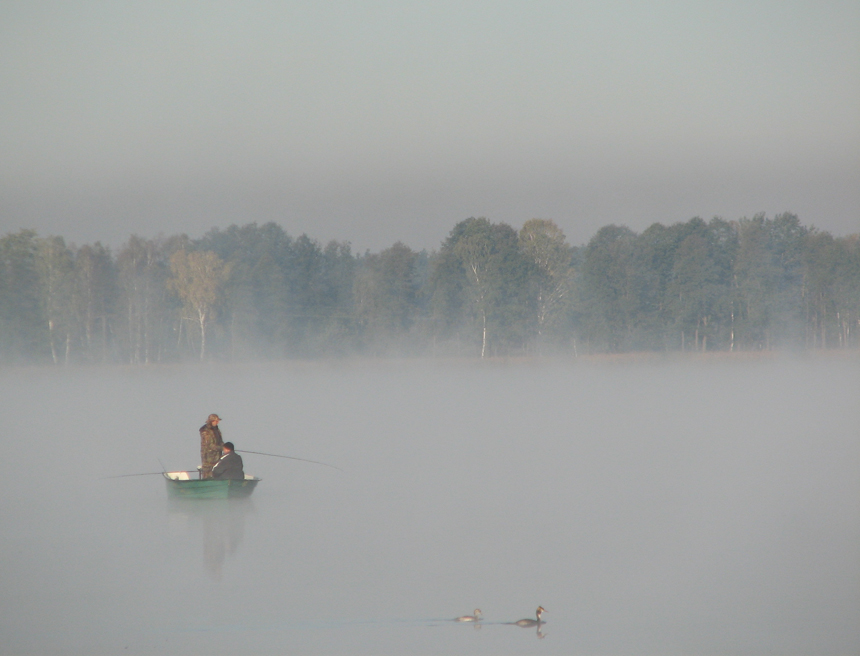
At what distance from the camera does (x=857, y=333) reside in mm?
49969

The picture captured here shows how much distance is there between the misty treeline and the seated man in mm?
36124

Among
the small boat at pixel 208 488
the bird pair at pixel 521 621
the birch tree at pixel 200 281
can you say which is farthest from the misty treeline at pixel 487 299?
the bird pair at pixel 521 621

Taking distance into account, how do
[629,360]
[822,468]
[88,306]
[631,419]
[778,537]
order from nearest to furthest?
[778,537] → [822,468] → [631,419] → [88,306] → [629,360]

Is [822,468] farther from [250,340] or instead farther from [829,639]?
[250,340]

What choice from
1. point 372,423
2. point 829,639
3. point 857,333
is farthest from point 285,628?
point 857,333

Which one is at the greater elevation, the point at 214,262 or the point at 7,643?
the point at 214,262

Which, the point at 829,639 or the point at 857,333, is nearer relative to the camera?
the point at 829,639

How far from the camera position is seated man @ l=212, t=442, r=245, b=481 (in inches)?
453

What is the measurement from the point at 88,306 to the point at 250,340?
8139 mm

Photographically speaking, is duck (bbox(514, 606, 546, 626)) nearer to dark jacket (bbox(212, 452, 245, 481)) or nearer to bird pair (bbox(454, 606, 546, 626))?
bird pair (bbox(454, 606, 546, 626))

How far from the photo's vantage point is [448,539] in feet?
32.3

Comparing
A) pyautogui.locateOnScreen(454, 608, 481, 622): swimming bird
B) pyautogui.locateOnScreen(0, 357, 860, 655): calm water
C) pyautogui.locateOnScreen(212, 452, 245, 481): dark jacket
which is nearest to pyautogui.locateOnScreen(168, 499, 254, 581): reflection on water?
pyautogui.locateOnScreen(0, 357, 860, 655): calm water

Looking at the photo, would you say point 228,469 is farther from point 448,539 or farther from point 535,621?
point 535,621

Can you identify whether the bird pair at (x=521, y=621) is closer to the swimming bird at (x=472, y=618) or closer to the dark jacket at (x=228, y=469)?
the swimming bird at (x=472, y=618)
